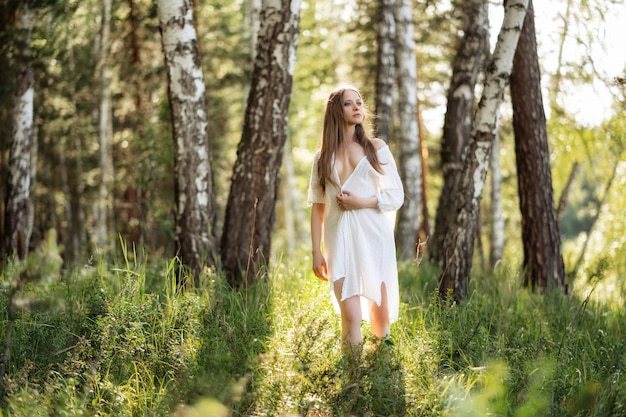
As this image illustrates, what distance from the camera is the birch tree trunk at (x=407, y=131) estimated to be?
12945mm

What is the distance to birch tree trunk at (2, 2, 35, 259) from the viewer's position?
1099 centimetres

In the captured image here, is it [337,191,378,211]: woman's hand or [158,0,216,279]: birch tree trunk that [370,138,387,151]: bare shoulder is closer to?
[337,191,378,211]: woman's hand

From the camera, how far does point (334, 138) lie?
238 inches

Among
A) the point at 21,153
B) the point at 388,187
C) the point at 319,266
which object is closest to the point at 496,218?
the point at 21,153

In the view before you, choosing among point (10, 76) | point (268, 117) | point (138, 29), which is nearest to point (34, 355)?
point (268, 117)

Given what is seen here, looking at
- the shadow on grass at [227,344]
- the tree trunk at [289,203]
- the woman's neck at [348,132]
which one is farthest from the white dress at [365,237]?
the tree trunk at [289,203]

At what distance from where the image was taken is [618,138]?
11078 mm

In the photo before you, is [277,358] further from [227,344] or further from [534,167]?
[534,167]

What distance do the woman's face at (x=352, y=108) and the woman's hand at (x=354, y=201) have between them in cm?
60

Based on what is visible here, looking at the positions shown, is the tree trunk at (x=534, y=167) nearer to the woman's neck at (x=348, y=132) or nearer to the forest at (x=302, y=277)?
the forest at (x=302, y=277)

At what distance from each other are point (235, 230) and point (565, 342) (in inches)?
139

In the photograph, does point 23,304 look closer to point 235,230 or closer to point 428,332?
point 428,332

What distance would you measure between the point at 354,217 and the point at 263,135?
2.50 m

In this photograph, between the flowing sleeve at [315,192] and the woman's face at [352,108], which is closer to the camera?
the woman's face at [352,108]
